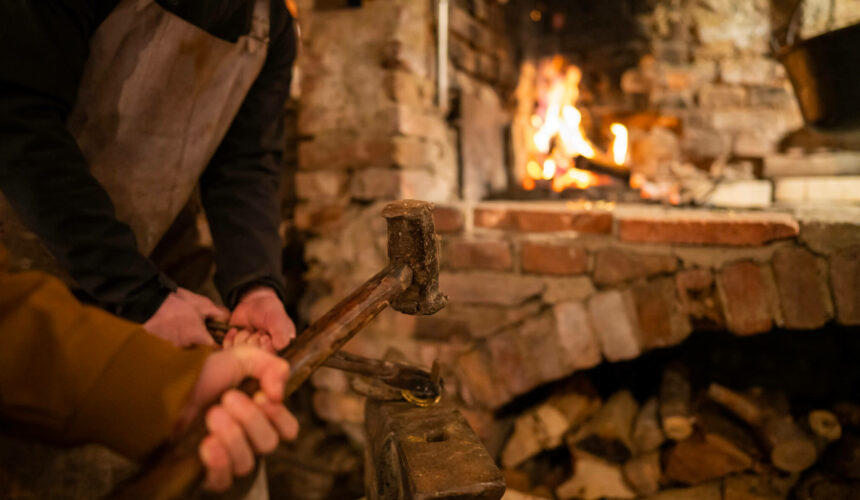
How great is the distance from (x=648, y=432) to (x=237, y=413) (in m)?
1.50

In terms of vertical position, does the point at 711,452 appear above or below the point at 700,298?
below

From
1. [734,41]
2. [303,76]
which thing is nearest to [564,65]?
[734,41]

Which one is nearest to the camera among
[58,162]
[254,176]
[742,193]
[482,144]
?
[58,162]

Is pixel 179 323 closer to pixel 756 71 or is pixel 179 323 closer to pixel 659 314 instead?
pixel 659 314

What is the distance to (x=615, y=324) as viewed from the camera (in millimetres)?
1601

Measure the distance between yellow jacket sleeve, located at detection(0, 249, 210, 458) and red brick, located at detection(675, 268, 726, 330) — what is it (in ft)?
4.62

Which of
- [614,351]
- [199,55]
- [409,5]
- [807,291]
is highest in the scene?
[409,5]

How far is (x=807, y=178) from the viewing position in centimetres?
219

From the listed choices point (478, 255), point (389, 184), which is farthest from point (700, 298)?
point (389, 184)

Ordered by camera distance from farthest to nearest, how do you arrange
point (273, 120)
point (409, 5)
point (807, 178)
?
point (807, 178) < point (409, 5) < point (273, 120)

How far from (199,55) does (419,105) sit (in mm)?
1017

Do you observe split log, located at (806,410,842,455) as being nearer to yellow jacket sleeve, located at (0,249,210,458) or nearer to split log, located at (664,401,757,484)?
split log, located at (664,401,757,484)

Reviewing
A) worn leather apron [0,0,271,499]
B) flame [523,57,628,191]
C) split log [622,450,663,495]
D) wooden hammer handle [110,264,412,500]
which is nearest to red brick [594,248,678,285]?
split log [622,450,663,495]

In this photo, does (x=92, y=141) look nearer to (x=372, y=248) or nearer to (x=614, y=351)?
(x=372, y=248)
